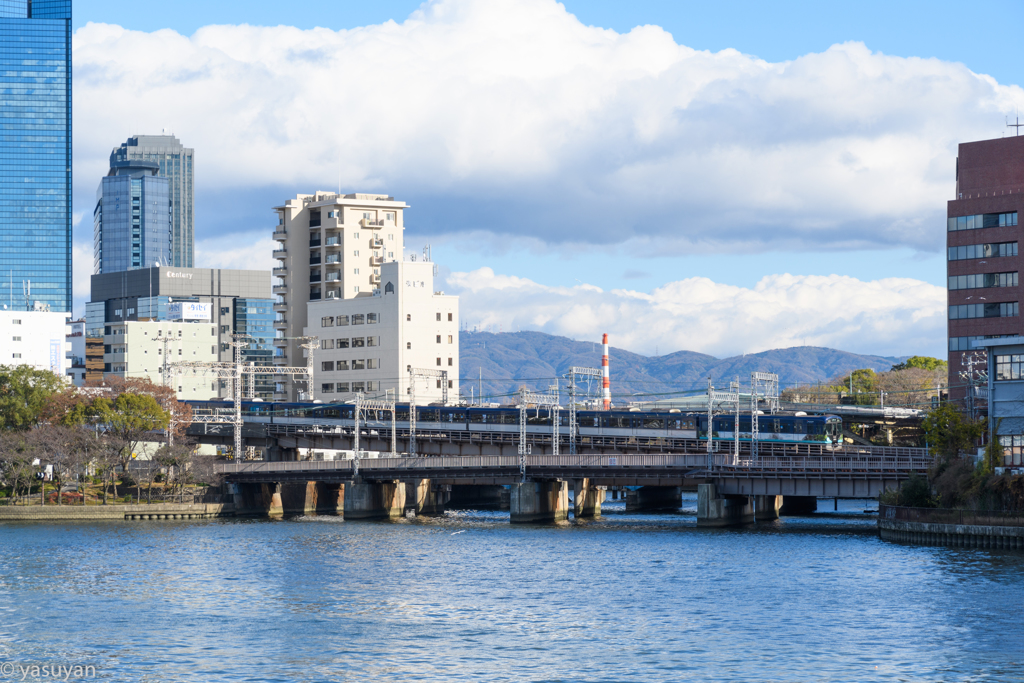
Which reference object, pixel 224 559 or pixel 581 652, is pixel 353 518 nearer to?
pixel 224 559

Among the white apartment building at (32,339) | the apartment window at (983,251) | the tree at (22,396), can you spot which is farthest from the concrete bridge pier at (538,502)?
the white apartment building at (32,339)

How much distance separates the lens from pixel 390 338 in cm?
16925

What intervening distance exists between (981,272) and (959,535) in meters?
43.8

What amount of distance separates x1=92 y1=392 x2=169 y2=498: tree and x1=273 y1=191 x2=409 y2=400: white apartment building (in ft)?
201

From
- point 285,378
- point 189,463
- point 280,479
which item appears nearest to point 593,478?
point 280,479

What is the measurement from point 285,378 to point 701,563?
123 m

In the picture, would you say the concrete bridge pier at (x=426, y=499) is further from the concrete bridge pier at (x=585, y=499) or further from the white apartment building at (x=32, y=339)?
the white apartment building at (x=32, y=339)

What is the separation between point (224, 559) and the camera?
80188mm

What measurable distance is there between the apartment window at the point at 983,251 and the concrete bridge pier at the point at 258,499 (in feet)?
229

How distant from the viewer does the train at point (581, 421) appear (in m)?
125

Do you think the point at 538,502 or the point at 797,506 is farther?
the point at 797,506

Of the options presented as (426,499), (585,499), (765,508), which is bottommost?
(426,499)

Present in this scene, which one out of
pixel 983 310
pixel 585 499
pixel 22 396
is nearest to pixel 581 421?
pixel 585 499

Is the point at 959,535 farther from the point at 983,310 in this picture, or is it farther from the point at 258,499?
the point at 258,499
